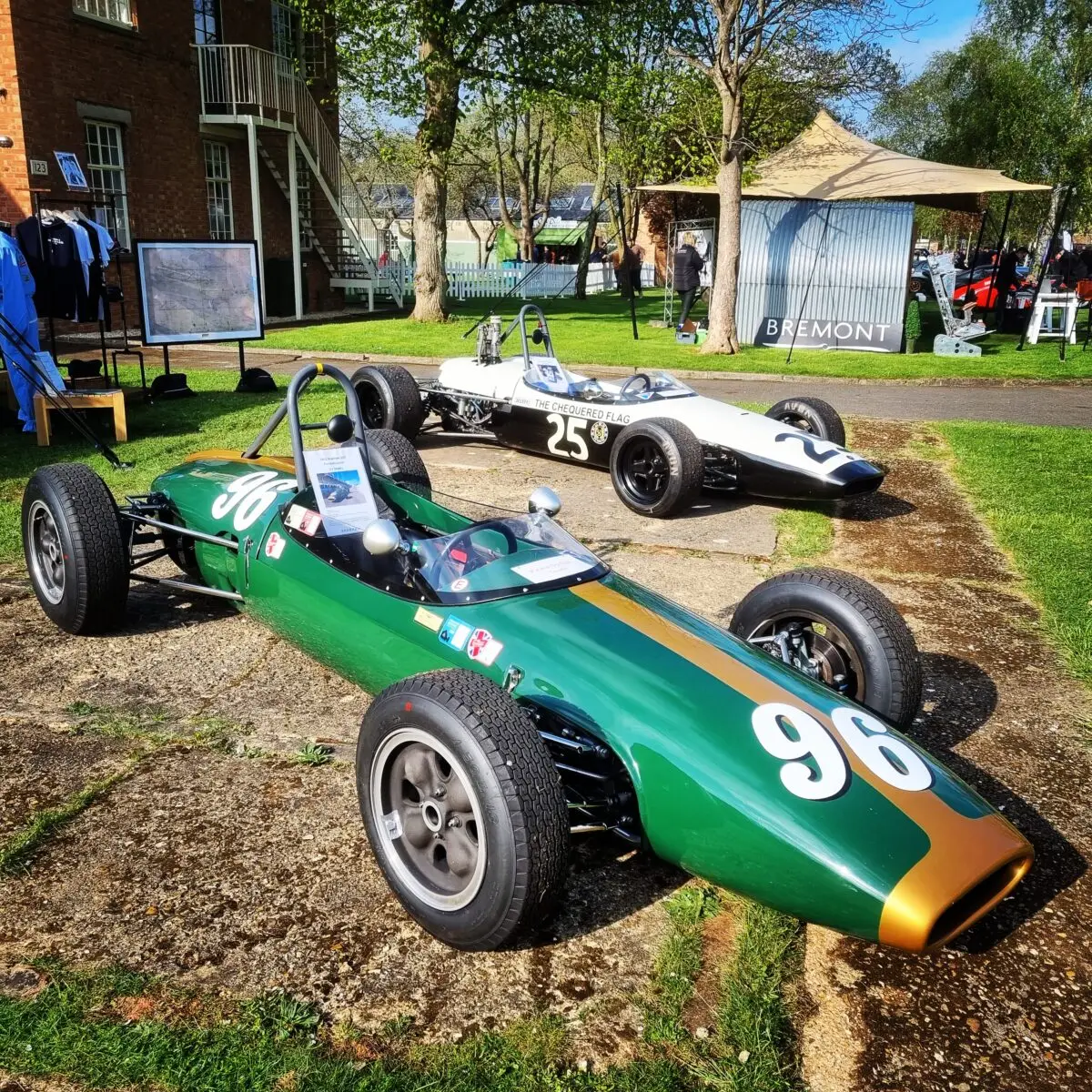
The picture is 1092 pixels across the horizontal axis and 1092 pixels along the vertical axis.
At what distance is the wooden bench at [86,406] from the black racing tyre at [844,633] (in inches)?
289

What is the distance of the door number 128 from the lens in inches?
342

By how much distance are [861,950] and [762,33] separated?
1696cm

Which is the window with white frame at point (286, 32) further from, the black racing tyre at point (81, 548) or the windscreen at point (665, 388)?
the black racing tyre at point (81, 548)

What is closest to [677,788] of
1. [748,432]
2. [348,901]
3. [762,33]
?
[348,901]

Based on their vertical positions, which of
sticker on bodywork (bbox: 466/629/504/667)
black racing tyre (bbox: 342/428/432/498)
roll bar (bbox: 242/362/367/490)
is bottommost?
sticker on bodywork (bbox: 466/629/504/667)

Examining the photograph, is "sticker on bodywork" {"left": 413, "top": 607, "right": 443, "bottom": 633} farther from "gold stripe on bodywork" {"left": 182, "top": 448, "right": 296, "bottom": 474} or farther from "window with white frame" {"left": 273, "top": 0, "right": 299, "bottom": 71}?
"window with white frame" {"left": 273, "top": 0, "right": 299, "bottom": 71}

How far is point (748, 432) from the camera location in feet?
25.6

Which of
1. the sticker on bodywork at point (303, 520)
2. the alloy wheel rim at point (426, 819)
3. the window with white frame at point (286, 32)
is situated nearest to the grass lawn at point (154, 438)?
the sticker on bodywork at point (303, 520)

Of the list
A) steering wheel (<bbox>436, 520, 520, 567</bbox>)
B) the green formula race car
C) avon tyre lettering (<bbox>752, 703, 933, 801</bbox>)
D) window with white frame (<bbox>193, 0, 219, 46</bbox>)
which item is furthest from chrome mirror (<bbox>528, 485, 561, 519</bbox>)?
window with white frame (<bbox>193, 0, 219, 46</bbox>)

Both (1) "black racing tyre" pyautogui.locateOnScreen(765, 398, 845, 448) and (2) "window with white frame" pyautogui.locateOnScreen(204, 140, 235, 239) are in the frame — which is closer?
(1) "black racing tyre" pyautogui.locateOnScreen(765, 398, 845, 448)

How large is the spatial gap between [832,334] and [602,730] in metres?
17.5

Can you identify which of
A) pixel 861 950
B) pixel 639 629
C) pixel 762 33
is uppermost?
pixel 762 33

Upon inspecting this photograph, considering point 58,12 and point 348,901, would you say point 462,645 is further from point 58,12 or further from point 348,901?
point 58,12

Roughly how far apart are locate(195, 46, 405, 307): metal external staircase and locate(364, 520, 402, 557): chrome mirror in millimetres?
19725
